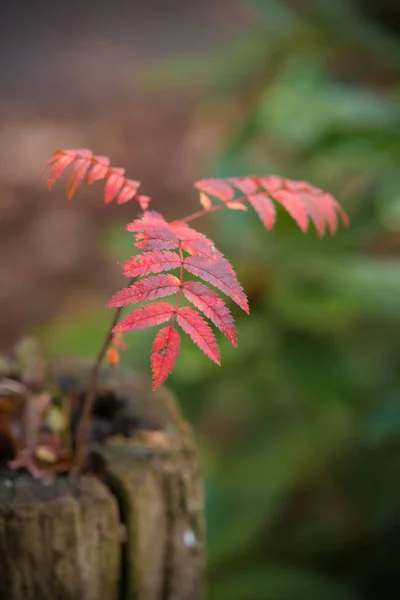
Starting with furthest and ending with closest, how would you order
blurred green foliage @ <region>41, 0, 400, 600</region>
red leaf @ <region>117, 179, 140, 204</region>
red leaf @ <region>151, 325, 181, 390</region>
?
blurred green foliage @ <region>41, 0, 400, 600</region> → red leaf @ <region>117, 179, 140, 204</region> → red leaf @ <region>151, 325, 181, 390</region>

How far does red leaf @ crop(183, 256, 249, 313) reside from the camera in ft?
2.21

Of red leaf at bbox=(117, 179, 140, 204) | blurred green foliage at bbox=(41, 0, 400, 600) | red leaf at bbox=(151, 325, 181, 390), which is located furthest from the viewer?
blurred green foliage at bbox=(41, 0, 400, 600)

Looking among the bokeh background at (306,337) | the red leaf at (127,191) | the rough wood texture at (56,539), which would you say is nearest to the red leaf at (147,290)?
the red leaf at (127,191)

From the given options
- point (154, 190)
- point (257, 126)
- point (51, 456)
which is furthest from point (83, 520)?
point (154, 190)

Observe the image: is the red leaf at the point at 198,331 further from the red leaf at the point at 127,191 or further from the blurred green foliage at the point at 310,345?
the blurred green foliage at the point at 310,345

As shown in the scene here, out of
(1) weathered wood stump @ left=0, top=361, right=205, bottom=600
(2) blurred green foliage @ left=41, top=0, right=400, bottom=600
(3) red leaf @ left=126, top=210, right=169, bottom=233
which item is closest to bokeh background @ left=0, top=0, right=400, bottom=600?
(2) blurred green foliage @ left=41, top=0, right=400, bottom=600

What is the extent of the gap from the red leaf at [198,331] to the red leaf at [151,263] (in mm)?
47

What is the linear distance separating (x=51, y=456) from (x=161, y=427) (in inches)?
6.0

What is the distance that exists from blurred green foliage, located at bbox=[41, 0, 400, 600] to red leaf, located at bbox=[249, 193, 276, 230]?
846 millimetres

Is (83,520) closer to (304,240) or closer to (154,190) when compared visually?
(304,240)

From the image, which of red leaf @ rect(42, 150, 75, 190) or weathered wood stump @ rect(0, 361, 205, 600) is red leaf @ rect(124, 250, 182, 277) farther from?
weathered wood stump @ rect(0, 361, 205, 600)

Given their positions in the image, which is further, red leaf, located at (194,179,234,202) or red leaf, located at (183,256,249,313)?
red leaf, located at (194,179,234,202)

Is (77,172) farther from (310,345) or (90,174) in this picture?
(310,345)

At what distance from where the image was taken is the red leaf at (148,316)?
656 mm
